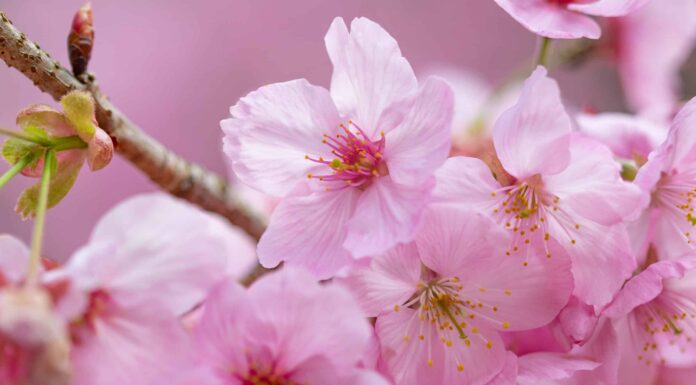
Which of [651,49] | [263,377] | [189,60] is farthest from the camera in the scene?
[189,60]

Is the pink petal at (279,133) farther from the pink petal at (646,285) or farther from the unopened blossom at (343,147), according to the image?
the pink petal at (646,285)

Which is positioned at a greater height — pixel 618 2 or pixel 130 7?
pixel 618 2

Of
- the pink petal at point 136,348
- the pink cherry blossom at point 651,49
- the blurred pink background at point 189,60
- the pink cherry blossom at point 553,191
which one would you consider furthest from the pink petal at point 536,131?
the blurred pink background at point 189,60

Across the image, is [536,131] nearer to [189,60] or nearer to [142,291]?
[142,291]

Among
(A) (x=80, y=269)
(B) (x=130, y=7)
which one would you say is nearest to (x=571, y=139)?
(A) (x=80, y=269)

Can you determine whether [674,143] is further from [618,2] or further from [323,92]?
[323,92]

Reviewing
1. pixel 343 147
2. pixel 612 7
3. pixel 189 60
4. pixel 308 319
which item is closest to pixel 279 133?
pixel 343 147
